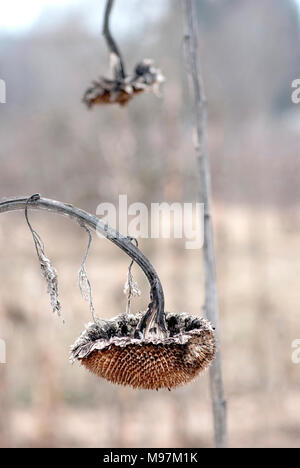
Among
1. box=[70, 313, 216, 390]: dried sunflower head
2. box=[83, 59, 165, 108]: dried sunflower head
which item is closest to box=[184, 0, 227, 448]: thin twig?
box=[83, 59, 165, 108]: dried sunflower head

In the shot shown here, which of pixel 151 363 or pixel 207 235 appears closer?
pixel 151 363

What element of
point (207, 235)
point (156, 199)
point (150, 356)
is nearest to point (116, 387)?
point (156, 199)

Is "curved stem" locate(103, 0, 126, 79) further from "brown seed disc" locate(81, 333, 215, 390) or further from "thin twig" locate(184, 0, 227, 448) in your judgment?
"brown seed disc" locate(81, 333, 215, 390)

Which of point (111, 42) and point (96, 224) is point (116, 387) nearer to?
point (111, 42)

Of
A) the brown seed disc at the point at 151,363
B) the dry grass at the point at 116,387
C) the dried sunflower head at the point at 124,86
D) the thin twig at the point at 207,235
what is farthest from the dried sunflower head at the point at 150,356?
the dry grass at the point at 116,387

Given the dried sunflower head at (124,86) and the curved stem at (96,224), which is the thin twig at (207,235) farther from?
the curved stem at (96,224)
